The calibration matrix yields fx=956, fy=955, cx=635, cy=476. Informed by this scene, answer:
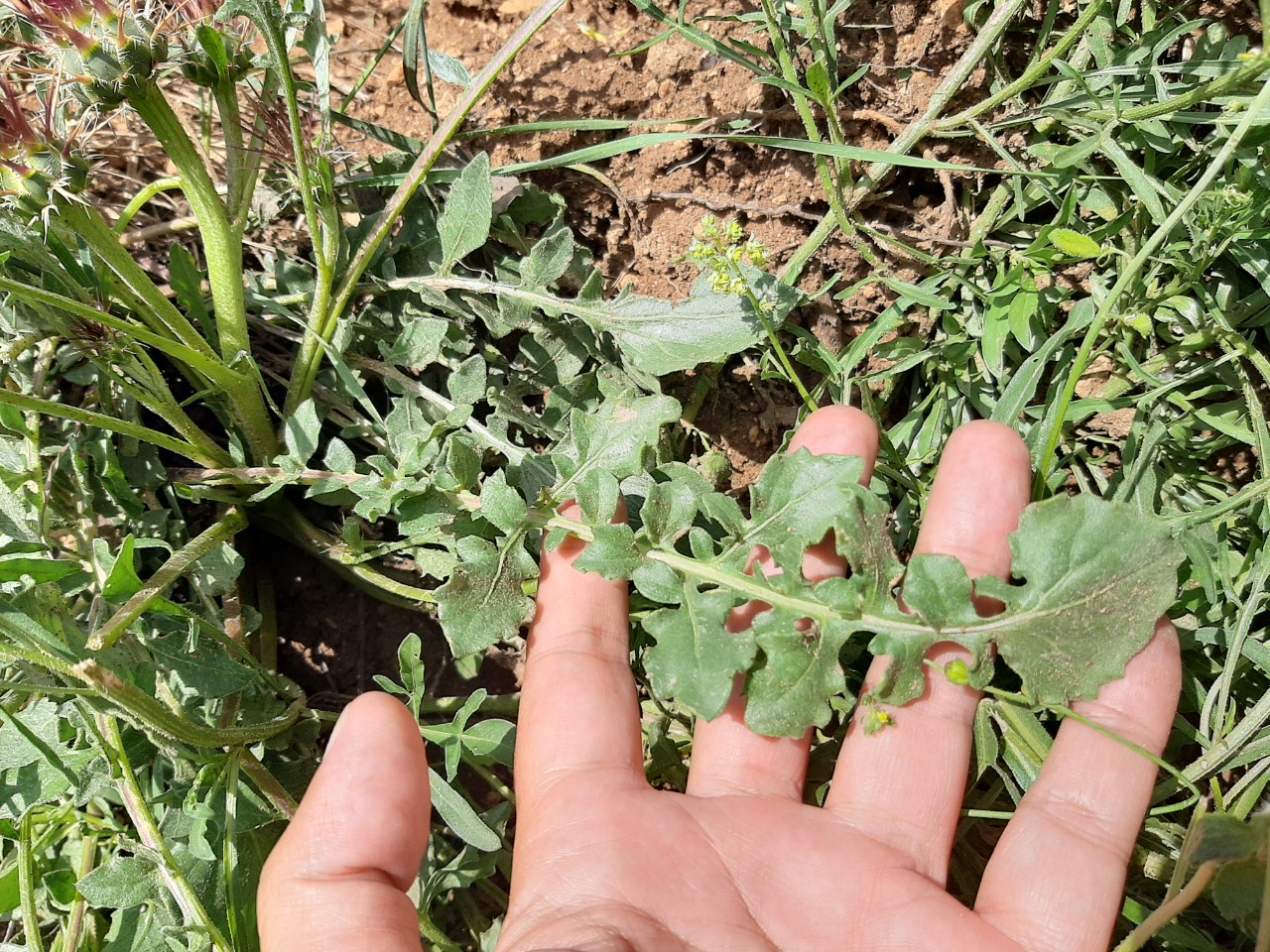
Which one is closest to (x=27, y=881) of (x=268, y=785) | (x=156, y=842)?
(x=156, y=842)

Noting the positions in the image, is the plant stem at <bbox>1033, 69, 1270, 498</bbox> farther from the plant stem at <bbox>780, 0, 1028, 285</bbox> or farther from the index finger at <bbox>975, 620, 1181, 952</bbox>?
the plant stem at <bbox>780, 0, 1028, 285</bbox>

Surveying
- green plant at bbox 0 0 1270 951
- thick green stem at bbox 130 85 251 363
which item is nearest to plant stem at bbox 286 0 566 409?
green plant at bbox 0 0 1270 951

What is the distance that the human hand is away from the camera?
1.63m

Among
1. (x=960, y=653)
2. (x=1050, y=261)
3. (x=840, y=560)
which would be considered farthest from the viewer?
(x=1050, y=261)

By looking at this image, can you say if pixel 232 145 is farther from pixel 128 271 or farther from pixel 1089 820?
pixel 1089 820

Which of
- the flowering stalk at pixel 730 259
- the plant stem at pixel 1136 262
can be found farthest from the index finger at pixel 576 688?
the plant stem at pixel 1136 262

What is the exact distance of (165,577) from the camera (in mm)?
1882

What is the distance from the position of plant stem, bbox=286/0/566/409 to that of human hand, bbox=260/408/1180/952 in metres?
0.78

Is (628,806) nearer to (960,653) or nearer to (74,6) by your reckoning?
(960,653)

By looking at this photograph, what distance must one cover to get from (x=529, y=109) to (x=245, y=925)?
6.56 ft

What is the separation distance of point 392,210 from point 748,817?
1473 mm

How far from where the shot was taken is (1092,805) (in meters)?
1.87

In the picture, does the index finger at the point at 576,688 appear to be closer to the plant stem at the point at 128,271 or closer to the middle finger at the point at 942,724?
the middle finger at the point at 942,724

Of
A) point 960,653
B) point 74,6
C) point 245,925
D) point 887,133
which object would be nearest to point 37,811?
point 245,925
